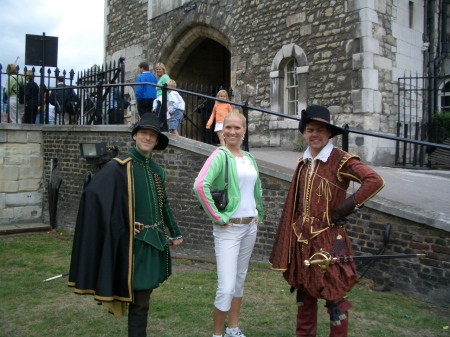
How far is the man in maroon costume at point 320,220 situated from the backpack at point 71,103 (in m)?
8.03

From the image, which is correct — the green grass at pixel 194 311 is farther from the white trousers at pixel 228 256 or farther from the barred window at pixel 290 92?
the barred window at pixel 290 92

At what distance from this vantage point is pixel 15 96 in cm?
1053

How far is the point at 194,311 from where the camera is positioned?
189 inches

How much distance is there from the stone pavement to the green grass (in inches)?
35.3

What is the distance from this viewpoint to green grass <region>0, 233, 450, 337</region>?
14.3 ft

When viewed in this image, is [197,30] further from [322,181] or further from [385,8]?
[322,181]

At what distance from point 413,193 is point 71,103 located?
732 cm

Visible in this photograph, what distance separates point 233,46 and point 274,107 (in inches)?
89.3

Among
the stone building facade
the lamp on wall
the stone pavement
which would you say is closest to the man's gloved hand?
the stone pavement

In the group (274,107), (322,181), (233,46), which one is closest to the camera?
(322,181)

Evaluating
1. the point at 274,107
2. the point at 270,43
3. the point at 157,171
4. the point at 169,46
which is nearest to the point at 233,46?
the point at 270,43

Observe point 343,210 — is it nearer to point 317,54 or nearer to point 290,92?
point 317,54

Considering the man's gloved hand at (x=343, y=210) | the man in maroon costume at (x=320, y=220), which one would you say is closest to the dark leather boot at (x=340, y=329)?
the man in maroon costume at (x=320, y=220)

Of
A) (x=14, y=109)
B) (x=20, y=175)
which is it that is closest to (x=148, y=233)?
(x=20, y=175)
